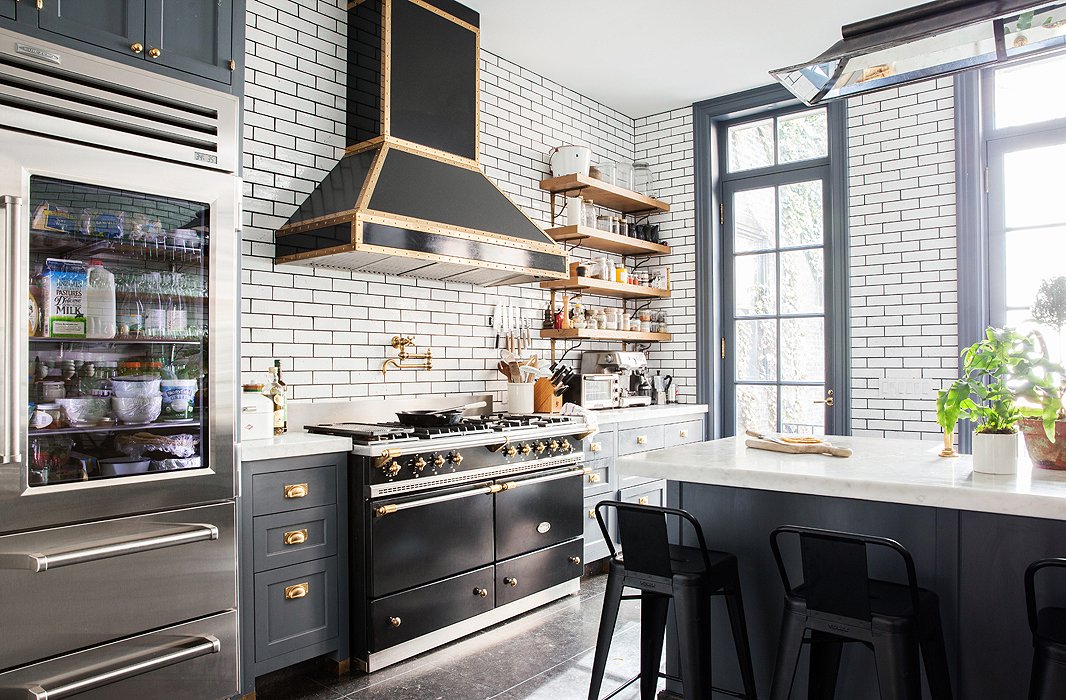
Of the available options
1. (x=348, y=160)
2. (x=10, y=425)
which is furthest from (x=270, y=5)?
(x=10, y=425)

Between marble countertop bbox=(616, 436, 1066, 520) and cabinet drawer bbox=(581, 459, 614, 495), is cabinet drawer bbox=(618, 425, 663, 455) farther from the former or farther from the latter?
marble countertop bbox=(616, 436, 1066, 520)

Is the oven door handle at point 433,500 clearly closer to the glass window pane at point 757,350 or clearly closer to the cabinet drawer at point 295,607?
the cabinet drawer at point 295,607

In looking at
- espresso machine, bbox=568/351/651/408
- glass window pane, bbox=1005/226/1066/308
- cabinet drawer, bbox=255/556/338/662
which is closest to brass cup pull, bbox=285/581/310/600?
cabinet drawer, bbox=255/556/338/662

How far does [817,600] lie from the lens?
196 cm

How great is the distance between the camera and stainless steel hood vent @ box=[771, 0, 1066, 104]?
224 cm

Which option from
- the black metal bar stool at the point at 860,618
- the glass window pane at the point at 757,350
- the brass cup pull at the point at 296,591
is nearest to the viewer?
the black metal bar stool at the point at 860,618

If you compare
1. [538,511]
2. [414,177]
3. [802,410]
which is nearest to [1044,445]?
[538,511]

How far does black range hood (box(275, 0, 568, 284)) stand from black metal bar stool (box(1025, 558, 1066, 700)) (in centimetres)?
260

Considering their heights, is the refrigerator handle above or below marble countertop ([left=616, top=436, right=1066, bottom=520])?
above

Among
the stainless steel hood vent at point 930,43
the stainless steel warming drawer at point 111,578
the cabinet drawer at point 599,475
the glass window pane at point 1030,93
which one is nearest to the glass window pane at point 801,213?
the glass window pane at point 1030,93

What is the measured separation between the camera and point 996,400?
2.23 metres

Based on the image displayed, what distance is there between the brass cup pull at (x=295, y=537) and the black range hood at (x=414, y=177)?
1200 millimetres

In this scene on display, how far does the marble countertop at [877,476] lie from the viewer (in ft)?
6.31

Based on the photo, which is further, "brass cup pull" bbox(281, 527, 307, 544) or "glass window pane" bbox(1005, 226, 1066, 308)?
"glass window pane" bbox(1005, 226, 1066, 308)
